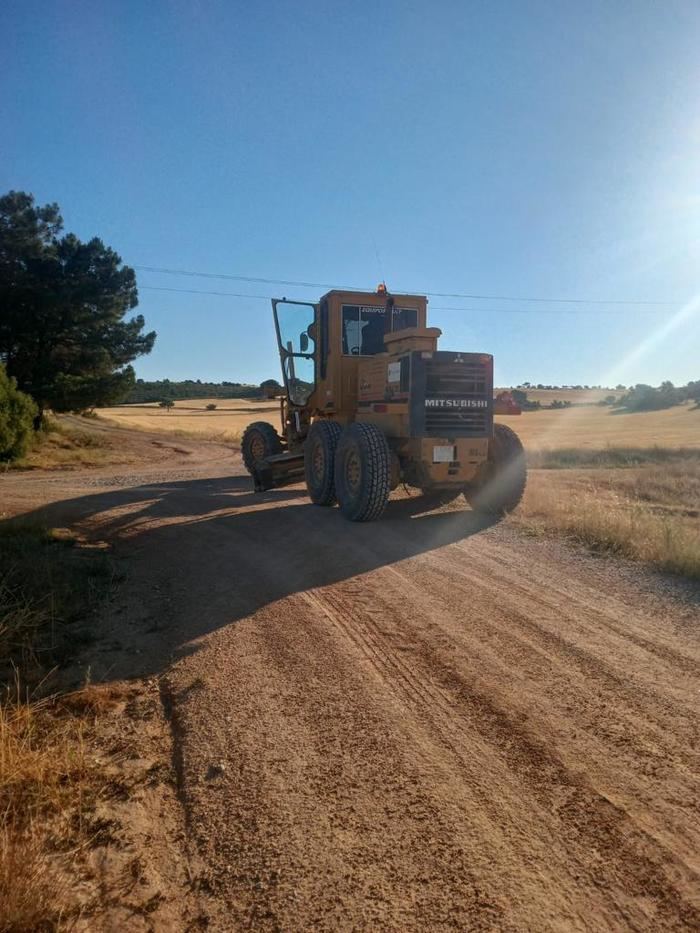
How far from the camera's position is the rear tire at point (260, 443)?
42.9ft

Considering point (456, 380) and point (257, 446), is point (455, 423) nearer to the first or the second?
point (456, 380)

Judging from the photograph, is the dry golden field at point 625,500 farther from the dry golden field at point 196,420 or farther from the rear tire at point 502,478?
the dry golden field at point 196,420

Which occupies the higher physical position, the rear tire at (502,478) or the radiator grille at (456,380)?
the radiator grille at (456,380)

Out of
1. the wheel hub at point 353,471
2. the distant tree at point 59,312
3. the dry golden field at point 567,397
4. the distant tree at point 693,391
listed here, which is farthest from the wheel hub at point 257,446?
the dry golden field at point 567,397

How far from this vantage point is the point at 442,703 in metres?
3.22

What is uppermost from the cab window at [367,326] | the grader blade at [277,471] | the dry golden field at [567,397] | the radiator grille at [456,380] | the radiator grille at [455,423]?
the dry golden field at [567,397]

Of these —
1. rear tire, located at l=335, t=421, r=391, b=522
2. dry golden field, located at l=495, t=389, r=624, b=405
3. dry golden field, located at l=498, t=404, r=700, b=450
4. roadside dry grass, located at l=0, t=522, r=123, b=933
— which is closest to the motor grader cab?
rear tire, located at l=335, t=421, r=391, b=522

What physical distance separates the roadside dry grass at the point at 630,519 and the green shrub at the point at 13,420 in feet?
51.4

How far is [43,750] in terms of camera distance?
273 cm

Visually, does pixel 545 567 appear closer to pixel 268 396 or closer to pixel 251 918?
pixel 251 918

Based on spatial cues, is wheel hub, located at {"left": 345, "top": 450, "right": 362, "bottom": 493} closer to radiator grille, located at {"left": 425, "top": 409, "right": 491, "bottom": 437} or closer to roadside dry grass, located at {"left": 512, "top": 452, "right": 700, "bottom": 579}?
radiator grille, located at {"left": 425, "top": 409, "right": 491, "bottom": 437}

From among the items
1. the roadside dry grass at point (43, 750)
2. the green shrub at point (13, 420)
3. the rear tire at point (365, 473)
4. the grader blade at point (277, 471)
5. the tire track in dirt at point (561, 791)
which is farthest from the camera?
the green shrub at point (13, 420)

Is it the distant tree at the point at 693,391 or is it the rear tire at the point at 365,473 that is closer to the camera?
the rear tire at the point at 365,473

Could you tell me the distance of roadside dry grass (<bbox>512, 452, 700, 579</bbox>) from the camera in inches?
239
